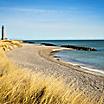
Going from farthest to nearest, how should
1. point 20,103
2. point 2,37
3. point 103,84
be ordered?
point 2,37 < point 103,84 < point 20,103

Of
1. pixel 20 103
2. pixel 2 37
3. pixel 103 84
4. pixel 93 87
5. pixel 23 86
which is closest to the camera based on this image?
pixel 20 103

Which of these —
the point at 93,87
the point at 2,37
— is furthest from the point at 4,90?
the point at 2,37

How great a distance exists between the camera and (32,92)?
16.5ft

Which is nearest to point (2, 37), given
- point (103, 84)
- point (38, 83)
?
point (103, 84)

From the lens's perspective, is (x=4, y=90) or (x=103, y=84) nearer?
(x=4, y=90)

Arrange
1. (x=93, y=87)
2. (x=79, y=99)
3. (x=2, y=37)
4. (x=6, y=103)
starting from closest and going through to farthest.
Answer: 1. (x=6, y=103)
2. (x=79, y=99)
3. (x=93, y=87)
4. (x=2, y=37)

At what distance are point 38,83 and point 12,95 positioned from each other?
3.88ft

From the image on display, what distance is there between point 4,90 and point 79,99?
1340mm

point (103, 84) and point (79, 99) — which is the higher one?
point (79, 99)

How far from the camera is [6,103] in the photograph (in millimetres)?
4109

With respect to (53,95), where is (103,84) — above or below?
below

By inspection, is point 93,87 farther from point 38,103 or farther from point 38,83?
point 38,103

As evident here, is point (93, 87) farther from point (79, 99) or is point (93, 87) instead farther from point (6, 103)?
point (6, 103)

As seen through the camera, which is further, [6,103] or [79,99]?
[79,99]
